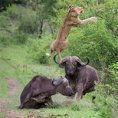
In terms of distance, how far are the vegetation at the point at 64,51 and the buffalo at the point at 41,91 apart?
41 centimetres

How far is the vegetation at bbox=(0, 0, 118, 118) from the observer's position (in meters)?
15.2

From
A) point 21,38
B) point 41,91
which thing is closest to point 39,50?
point 21,38

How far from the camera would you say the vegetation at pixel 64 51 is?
1517 centimetres

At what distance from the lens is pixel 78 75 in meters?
18.3

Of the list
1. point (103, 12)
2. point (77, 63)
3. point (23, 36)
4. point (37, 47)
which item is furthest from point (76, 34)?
point (23, 36)

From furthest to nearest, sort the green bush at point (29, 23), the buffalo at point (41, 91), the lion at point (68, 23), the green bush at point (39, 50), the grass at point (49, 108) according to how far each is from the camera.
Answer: the green bush at point (29, 23), the green bush at point (39, 50), the lion at point (68, 23), the buffalo at point (41, 91), the grass at point (49, 108)

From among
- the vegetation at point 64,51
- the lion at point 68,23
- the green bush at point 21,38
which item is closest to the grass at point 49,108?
the vegetation at point 64,51

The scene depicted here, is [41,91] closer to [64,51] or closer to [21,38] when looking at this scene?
[64,51]

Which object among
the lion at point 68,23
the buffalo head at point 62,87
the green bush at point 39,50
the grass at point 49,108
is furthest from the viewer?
the green bush at point 39,50

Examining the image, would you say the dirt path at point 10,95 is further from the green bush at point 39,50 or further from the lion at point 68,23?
the green bush at point 39,50

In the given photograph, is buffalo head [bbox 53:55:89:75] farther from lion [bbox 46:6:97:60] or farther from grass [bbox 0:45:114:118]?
lion [bbox 46:6:97:60]

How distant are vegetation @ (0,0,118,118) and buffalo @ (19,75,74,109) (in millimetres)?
407

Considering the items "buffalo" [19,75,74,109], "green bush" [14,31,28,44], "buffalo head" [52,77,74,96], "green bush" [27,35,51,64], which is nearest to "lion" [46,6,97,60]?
"buffalo head" [52,77,74,96]

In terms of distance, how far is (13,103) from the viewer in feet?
59.9
